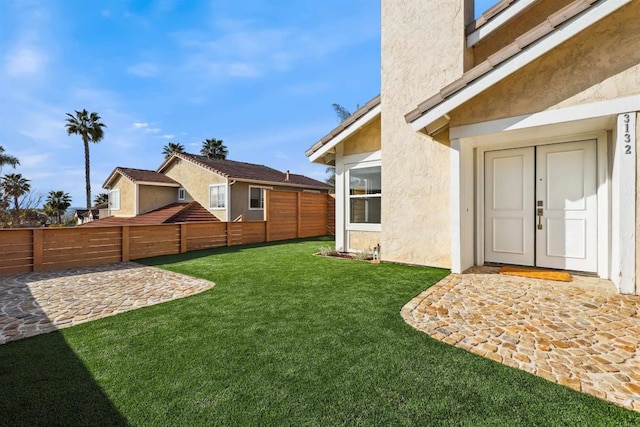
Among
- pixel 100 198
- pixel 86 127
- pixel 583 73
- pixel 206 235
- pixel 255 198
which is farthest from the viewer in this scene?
pixel 100 198

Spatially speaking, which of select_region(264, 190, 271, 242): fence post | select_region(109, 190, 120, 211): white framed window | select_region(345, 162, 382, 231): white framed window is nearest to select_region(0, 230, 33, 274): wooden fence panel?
select_region(264, 190, 271, 242): fence post

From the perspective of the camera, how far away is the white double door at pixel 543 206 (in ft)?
19.7

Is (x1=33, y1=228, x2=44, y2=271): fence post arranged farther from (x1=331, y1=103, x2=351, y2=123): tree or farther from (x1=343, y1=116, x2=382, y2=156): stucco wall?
(x1=331, y1=103, x2=351, y2=123): tree

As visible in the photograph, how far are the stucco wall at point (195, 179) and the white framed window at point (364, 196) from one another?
11210 millimetres

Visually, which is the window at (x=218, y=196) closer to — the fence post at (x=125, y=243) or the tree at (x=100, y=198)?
the fence post at (x=125, y=243)

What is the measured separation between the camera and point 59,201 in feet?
129

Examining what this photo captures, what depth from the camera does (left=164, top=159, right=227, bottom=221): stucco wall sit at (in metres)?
18.6

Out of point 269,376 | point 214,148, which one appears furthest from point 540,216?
point 214,148

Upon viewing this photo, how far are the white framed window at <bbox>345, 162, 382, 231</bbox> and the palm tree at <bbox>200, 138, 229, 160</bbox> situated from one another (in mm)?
32033

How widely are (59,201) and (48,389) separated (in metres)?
50.7

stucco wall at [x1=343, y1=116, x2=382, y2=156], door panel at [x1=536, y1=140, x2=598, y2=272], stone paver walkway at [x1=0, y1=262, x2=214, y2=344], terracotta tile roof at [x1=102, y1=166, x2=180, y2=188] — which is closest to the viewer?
stone paver walkway at [x1=0, y1=262, x2=214, y2=344]

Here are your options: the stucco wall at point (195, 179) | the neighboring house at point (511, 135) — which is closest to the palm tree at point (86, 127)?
the stucco wall at point (195, 179)

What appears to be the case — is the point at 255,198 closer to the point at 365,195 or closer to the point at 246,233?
the point at 246,233

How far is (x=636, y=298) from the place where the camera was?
4539mm
